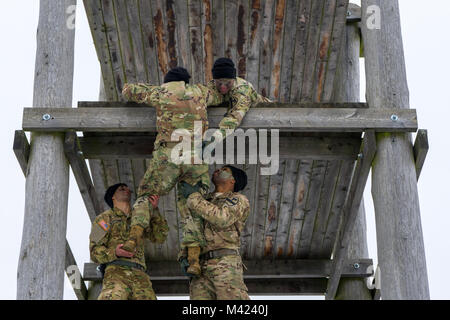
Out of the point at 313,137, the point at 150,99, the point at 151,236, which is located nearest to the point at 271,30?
the point at 313,137

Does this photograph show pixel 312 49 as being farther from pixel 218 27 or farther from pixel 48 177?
pixel 48 177

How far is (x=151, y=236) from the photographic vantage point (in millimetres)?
9648

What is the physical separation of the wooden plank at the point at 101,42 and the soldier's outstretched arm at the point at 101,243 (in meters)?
2.21

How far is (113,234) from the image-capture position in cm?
959

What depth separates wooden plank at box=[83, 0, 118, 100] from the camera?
34.5 feet

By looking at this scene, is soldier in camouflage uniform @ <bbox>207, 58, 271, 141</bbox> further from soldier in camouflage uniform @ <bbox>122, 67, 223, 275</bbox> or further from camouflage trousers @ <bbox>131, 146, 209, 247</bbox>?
camouflage trousers @ <bbox>131, 146, 209, 247</bbox>

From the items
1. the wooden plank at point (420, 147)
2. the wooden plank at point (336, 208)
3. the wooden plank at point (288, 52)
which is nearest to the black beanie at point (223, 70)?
the wooden plank at point (288, 52)

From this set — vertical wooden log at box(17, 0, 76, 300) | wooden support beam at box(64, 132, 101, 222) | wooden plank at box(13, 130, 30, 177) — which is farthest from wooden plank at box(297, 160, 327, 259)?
wooden plank at box(13, 130, 30, 177)

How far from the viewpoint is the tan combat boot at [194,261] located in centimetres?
874

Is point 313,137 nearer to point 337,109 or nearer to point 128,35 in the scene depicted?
point 337,109

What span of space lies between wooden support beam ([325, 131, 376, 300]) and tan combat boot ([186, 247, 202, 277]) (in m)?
2.05

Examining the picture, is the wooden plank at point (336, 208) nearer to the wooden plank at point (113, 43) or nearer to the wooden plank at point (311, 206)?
the wooden plank at point (311, 206)

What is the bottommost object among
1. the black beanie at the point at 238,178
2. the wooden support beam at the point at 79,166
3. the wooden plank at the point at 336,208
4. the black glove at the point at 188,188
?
the black glove at the point at 188,188
